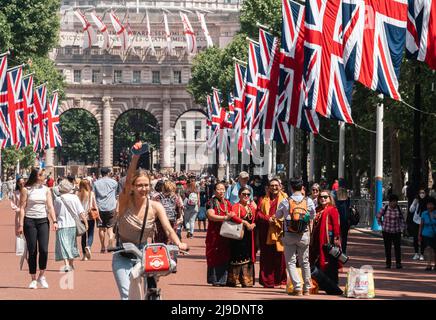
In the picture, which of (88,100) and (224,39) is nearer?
(88,100)

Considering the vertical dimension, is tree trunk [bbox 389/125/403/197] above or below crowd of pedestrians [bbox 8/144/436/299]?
above

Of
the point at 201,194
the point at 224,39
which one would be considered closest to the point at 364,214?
the point at 201,194

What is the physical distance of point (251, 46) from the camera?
155 ft

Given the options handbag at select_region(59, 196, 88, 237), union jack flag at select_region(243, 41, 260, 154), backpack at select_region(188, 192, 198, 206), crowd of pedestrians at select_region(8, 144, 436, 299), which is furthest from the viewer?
union jack flag at select_region(243, 41, 260, 154)

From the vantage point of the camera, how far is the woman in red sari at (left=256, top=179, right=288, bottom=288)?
2386 cm

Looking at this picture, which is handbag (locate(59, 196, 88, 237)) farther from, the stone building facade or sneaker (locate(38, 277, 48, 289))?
the stone building facade

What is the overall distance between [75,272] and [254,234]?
13.5ft

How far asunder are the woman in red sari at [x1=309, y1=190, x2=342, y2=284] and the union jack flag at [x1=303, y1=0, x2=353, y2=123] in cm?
760

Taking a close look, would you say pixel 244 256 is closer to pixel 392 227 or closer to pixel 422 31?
pixel 422 31

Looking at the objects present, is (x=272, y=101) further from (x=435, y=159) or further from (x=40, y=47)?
(x=40, y=47)

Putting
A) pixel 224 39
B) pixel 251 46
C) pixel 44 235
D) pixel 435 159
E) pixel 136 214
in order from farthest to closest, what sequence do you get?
pixel 224 39 → pixel 435 159 → pixel 251 46 → pixel 44 235 → pixel 136 214

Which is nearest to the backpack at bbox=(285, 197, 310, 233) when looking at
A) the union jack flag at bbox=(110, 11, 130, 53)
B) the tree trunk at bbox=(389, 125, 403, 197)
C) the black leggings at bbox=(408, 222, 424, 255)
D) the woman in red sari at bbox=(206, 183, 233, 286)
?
the woman in red sari at bbox=(206, 183, 233, 286)

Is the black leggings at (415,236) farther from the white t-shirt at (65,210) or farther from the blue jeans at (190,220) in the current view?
the white t-shirt at (65,210)

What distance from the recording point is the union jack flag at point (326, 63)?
101ft
